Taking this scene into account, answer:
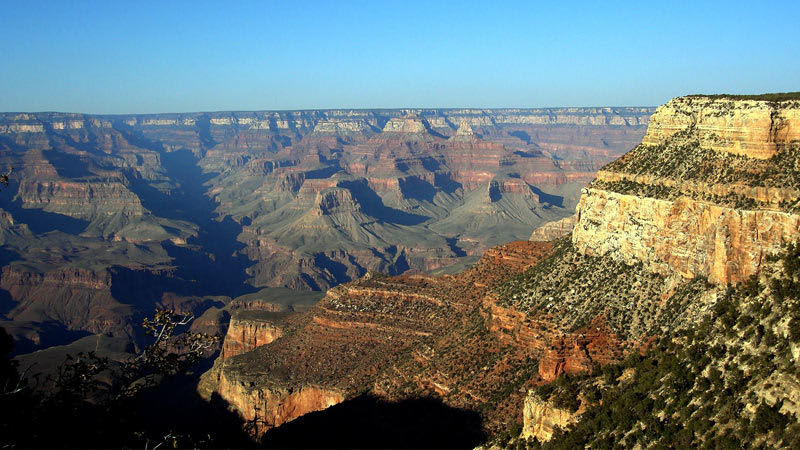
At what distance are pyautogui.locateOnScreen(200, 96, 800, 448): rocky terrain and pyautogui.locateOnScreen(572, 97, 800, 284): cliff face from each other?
9 centimetres

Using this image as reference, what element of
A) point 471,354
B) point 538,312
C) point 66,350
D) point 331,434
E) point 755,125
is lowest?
point 66,350

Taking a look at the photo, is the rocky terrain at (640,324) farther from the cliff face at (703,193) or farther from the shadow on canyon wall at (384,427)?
the shadow on canyon wall at (384,427)

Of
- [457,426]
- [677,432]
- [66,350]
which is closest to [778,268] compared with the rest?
[677,432]

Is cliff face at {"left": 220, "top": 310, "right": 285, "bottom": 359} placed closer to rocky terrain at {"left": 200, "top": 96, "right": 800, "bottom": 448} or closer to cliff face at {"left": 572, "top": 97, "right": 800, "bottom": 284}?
rocky terrain at {"left": 200, "top": 96, "right": 800, "bottom": 448}

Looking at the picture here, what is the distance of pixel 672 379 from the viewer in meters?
28.2

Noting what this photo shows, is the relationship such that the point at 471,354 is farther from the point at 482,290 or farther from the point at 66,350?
the point at 66,350

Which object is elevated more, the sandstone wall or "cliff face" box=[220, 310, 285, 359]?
the sandstone wall

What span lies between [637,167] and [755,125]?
7590mm

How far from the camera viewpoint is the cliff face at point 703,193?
3359cm

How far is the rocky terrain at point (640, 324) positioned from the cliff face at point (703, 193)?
3.4 inches

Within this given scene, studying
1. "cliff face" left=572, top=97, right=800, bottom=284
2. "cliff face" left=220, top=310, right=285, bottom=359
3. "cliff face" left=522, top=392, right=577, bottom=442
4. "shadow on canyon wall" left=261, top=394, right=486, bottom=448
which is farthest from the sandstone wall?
"cliff face" left=220, top=310, right=285, bottom=359

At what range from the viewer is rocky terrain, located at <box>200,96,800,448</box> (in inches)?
1021

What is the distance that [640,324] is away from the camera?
123 feet

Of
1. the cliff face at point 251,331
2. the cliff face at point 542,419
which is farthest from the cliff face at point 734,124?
the cliff face at point 251,331
